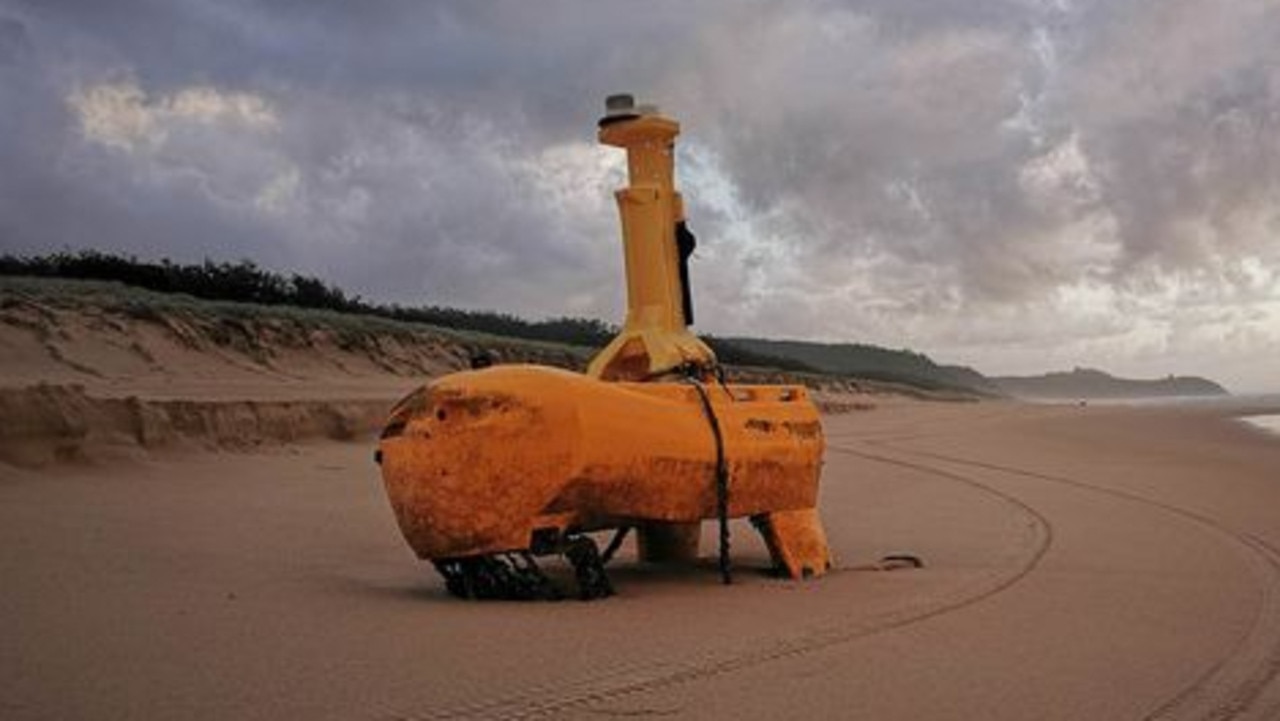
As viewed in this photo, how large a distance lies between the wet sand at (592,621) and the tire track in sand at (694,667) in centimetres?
1

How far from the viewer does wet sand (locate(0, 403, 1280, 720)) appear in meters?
3.05

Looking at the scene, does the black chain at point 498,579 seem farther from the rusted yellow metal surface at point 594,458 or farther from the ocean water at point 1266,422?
the ocean water at point 1266,422

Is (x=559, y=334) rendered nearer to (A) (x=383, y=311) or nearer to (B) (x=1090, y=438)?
(A) (x=383, y=311)

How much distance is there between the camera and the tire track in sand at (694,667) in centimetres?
291

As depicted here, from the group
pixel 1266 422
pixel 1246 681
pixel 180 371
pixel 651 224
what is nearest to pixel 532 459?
pixel 651 224

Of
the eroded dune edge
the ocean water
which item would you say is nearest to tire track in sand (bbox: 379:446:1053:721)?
the eroded dune edge

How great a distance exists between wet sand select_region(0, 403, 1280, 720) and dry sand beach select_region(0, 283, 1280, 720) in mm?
16

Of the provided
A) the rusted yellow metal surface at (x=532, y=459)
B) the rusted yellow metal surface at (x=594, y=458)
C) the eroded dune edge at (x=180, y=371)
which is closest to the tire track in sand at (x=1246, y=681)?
the rusted yellow metal surface at (x=594, y=458)

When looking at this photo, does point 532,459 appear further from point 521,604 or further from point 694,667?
point 694,667

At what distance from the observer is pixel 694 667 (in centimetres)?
343

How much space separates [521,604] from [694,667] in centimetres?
107

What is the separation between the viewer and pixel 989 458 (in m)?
13.6

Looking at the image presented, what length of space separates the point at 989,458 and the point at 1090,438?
4.65 metres

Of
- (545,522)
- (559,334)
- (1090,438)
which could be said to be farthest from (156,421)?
(559,334)
